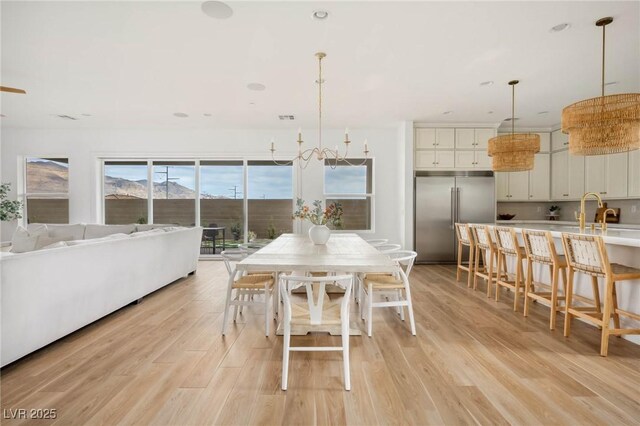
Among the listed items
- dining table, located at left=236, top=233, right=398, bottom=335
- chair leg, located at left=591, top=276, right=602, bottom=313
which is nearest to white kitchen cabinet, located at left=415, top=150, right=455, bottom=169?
chair leg, located at left=591, top=276, right=602, bottom=313

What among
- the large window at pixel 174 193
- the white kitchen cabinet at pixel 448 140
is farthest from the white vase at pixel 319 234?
the large window at pixel 174 193

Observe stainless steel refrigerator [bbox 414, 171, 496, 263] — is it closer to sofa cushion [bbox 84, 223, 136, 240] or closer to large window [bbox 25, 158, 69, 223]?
sofa cushion [bbox 84, 223, 136, 240]

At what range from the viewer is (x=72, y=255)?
249 cm

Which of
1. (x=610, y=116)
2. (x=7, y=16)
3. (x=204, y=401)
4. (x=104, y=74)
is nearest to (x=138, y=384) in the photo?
(x=204, y=401)

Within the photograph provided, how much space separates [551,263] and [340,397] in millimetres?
2342

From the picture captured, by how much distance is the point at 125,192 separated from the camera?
672 centimetres

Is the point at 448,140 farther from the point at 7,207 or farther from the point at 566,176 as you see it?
the point at 7,207

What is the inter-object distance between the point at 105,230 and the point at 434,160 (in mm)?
5683

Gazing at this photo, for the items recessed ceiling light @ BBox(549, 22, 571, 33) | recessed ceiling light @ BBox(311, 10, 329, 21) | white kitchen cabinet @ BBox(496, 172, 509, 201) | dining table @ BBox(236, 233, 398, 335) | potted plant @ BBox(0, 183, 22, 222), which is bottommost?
dining table @ BBox(236, 233, 398, 335)

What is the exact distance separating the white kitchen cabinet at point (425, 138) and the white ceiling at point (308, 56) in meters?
0.68

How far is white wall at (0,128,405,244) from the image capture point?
6.38m

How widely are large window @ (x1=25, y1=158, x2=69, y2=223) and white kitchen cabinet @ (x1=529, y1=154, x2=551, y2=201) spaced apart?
954cm

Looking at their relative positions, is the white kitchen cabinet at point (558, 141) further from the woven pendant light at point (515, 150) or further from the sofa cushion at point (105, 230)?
the sofa cushion at point (105, 230)

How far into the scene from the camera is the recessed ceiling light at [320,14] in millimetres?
2570
